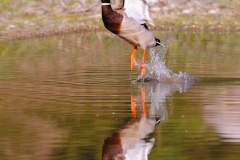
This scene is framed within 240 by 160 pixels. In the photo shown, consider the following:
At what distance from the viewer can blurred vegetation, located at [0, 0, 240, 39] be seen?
24.3 metres

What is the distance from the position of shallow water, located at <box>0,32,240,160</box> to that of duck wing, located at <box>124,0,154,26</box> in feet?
3.34

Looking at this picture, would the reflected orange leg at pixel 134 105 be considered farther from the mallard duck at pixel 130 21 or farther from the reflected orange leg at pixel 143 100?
the mallard duck at pixel 130 21

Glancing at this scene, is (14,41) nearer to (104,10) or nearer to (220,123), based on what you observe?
(104,10)

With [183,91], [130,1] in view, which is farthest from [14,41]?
[183,91]

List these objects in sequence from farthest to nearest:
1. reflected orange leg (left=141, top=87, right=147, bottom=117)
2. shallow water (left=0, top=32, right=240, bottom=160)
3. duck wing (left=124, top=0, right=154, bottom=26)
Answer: duck wing (left=124, top=0, right=154, bottom=26) → reflected orange leg (left=141, top=87, right=147, bottom=117) → shallow water (left=0, top=32, right=240, bottom=160)

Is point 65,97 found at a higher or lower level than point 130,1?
lower

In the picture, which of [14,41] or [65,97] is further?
[14,41]

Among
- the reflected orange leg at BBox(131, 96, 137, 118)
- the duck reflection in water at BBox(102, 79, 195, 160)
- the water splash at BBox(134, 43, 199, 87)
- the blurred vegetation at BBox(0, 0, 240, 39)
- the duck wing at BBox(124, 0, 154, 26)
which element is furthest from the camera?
the blurred vegetation at BBox(0, 0, 240, 39)

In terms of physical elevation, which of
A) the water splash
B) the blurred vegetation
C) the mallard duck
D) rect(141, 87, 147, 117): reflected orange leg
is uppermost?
the mallard duck

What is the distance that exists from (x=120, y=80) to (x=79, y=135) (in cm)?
492

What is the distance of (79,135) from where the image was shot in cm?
812

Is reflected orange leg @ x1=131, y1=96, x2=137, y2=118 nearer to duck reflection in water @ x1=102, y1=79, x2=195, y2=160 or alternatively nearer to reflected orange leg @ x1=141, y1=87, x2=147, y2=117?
duck reflection in water @ x1=102, y1=79, x2=195, y2=160

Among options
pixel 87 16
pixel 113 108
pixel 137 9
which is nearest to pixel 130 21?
pixel 137 9

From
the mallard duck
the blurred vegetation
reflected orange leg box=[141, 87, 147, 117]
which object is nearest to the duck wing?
the mallard duck
